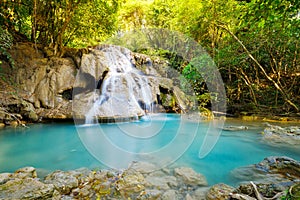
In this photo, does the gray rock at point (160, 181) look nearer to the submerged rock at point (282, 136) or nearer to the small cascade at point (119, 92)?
the submerged rock at point (282, 136)

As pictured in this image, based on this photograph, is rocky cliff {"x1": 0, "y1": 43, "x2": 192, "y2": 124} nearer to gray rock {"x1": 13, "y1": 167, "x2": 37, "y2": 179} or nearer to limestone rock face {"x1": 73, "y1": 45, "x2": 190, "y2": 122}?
limestone rock face {"x1": 73, "y1": 45, "x2": 190, "y2": 122}

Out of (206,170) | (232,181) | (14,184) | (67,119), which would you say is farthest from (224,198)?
(67,119)

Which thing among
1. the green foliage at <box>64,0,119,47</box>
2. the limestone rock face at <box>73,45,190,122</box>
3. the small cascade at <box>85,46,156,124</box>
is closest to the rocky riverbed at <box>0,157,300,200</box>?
the small cascade at <box>85,46,156,124</box>

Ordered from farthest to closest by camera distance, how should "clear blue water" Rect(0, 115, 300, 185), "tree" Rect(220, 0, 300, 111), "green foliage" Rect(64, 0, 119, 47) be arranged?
"green foliage" Rect(64, 0, 119, 47)
"tree" Rect(220, 0, 300, 111)
"clear blue water" Rect(0, 115, 300, 185)

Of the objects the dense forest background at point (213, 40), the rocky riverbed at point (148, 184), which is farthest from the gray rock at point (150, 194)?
the dense forest background at point (213, 40)

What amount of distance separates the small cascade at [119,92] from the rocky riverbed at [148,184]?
329 cm

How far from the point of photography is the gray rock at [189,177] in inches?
77.7

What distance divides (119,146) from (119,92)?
2.77 metres

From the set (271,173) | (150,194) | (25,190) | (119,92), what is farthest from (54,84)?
(271,173)

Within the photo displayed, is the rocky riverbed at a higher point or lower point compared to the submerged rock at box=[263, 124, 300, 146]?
lower

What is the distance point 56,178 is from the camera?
6.01 feet

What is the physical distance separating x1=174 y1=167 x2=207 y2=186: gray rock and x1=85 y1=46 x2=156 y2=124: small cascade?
3.55m

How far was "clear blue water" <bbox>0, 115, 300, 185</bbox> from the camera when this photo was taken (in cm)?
261

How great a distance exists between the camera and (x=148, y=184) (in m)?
1.88
